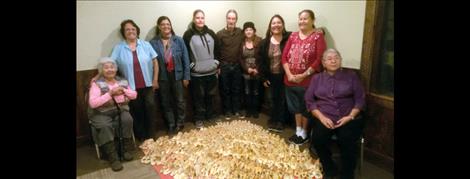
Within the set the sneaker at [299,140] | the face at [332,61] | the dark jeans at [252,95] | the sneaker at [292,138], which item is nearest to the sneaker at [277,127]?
the sneaker at [292,138]

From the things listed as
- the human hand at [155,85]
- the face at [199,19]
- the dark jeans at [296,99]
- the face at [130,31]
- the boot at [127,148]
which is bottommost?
the boot at [127,148]

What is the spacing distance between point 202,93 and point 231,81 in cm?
48

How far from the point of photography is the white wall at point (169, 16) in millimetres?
2840

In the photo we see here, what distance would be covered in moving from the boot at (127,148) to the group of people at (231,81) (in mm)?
11

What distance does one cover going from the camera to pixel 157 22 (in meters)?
3.34

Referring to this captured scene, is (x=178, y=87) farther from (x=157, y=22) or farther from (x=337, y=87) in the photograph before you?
(x=337, y=87)

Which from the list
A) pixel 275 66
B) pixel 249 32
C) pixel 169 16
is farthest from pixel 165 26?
pixel 275 66

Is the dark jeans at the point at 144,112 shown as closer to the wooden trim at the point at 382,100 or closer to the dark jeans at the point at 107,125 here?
the dark jeans at the point at 107,125

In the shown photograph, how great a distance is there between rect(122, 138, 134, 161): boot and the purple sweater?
5.80 feet

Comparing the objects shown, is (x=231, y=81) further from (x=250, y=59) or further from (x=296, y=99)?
(x=296, y=99)
